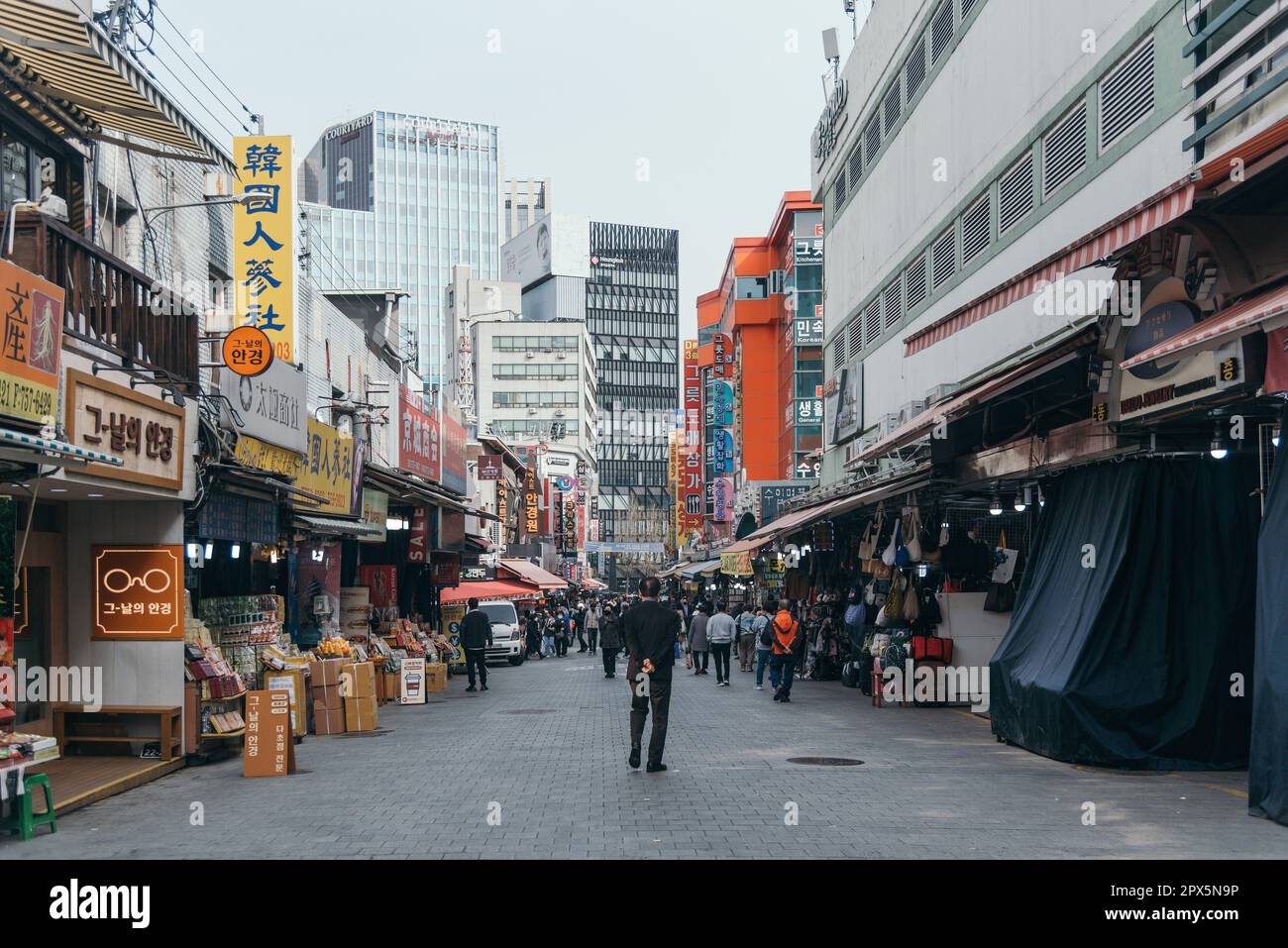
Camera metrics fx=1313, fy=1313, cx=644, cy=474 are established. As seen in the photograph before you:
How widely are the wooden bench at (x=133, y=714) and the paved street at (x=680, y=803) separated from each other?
426 mm

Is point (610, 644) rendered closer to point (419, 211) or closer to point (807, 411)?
point (807, 411)

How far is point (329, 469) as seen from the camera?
2111 centimetres

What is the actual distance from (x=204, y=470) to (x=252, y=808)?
Answer: 4.74 m

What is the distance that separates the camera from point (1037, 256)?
19125mm

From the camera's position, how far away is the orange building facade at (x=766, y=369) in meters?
63.5

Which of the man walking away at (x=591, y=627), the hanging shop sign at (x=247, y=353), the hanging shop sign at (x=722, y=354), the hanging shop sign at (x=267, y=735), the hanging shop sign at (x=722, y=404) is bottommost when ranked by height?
the man walking away at (x=591, y=627)

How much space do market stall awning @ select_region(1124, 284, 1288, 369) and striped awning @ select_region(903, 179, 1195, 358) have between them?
887mm

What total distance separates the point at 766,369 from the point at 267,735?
61.4m

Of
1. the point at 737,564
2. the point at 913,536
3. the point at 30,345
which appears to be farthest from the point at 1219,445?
the point at 737,564

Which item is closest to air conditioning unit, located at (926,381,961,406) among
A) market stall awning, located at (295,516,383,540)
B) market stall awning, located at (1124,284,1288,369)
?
market stall awning, located at (295,516,383,540)

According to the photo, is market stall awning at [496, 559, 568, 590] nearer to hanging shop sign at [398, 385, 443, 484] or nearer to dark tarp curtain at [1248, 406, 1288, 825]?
hanging shop sign at [398, 385, 443, 484]

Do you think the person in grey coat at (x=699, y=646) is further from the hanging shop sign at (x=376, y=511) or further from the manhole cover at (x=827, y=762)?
the manhole cover at (x=827, y=762)

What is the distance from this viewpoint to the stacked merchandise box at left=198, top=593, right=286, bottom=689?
632 inches

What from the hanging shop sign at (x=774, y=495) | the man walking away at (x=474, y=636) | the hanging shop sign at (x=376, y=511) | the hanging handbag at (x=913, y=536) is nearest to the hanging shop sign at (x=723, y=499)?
the hanging shop sign at (x=774, y=495)
